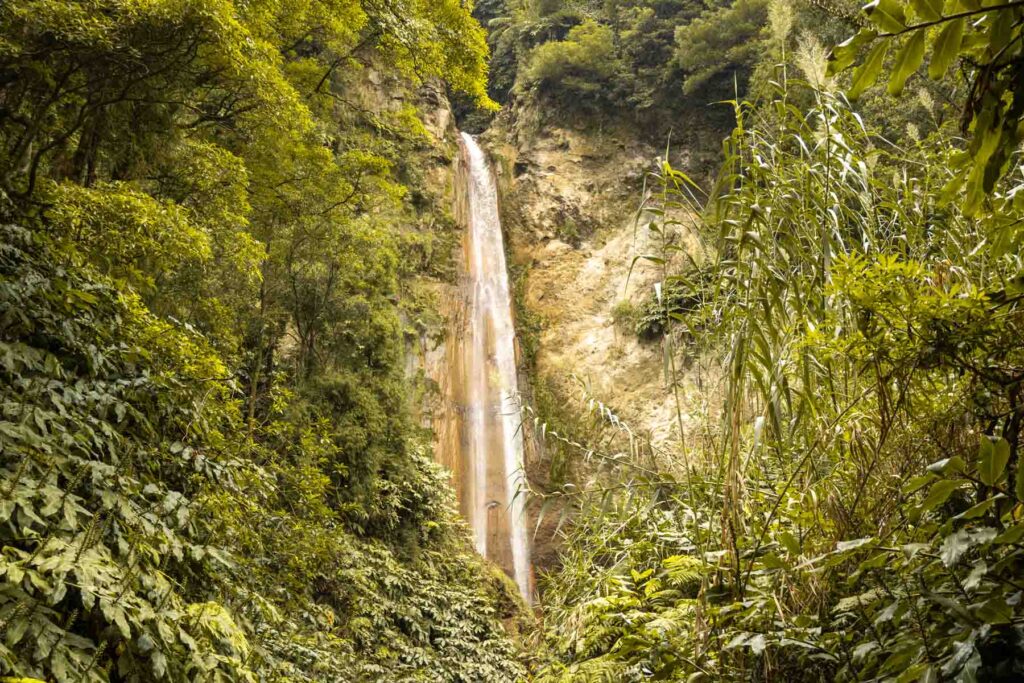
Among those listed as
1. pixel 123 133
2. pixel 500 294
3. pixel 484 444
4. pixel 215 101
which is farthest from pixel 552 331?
pixel 123 133

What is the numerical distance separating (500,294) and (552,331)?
147cm

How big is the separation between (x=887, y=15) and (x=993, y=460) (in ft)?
2.09

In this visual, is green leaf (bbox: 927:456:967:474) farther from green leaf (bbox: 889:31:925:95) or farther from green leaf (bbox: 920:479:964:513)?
green leaf (bbox: 889:31:925:95)

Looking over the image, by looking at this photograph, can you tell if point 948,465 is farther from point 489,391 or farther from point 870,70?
point 489,391

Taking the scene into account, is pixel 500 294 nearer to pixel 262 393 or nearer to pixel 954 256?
pixel 262 393

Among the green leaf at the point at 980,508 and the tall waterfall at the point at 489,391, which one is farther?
the tall waterfall at the point at 489,391

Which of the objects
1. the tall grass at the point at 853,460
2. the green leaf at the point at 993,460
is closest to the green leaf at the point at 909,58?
the tall grass at the point at 853,460

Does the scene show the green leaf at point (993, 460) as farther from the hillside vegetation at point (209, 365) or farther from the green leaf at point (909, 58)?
the hillside vegetation at point (209, 365)

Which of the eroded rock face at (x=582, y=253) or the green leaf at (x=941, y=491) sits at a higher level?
the green leaf at (x=941, y=491)

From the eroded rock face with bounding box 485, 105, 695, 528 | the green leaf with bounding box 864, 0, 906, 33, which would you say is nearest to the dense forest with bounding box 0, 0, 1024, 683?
the green leaf with bounding box 864, 0, 906, 33

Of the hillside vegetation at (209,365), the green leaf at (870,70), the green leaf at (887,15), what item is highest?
the green leaf at (887,15)

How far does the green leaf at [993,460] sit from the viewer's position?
97 centimetres

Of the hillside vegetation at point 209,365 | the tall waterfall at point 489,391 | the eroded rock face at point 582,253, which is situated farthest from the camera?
the eroded rock face at point 582,253

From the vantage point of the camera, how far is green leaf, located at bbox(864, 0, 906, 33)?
0.86m
